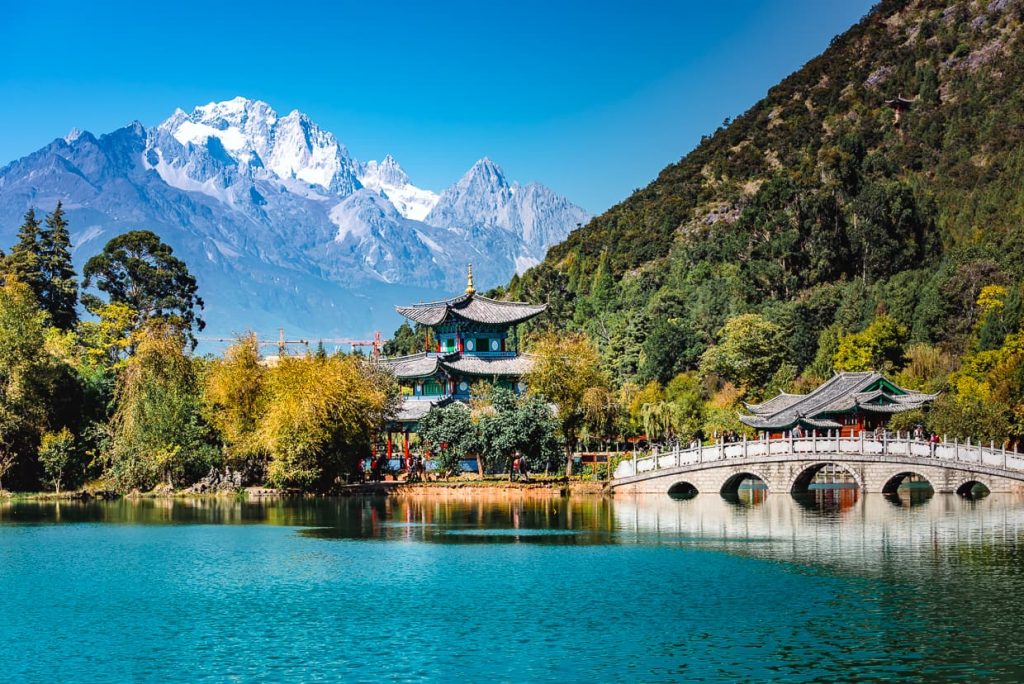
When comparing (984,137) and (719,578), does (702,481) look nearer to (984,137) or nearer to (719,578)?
(719,578)

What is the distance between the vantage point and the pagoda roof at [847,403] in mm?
67438

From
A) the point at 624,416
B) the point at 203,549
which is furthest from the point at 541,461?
the point at 203,549

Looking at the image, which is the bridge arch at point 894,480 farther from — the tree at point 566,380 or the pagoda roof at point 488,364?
the pagoda roof at point 488,364

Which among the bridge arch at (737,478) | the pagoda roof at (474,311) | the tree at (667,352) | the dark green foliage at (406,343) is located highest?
the dark green foliage at (406,343)

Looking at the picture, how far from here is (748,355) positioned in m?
84.3

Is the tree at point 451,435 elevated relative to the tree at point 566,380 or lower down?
lower down

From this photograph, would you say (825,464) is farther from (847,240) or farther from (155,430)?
(847,240)

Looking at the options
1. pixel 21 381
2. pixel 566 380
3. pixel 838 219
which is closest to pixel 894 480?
pixel 566 380

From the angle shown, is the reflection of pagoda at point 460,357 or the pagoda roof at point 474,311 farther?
the pagoda roof at point 474,311

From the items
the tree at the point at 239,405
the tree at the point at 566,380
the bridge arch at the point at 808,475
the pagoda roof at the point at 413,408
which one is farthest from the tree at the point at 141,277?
the bridge arch at the point at 808,475

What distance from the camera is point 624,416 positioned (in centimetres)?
6894

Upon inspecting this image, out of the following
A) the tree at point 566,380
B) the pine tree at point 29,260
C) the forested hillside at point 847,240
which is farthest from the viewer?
the pine tree at point 29,260

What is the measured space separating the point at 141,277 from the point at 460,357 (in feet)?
113

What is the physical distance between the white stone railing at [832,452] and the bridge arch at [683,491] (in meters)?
2.25
